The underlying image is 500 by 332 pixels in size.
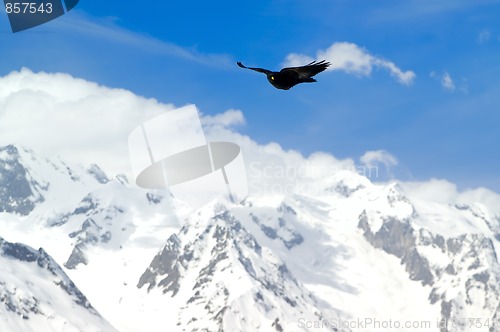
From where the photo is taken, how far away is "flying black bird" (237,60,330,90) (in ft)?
57.7

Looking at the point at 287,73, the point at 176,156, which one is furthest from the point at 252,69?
the point at 176,156

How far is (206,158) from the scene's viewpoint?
35.2m

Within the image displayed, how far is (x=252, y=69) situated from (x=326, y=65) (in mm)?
2016

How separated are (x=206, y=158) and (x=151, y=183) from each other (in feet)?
27.1

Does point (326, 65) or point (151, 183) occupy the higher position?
point (326, 65)

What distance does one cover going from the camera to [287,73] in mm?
17828

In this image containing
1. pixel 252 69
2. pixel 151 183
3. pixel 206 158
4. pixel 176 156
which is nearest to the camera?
pixel 252 69

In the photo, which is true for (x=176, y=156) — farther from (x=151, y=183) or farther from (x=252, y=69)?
(x=252, y=69)

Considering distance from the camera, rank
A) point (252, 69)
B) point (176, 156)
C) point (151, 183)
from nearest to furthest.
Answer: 1. point (252, 69)
2. point (176, 156)
3. point (151, 183)

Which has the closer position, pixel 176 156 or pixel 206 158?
pixel 206 158

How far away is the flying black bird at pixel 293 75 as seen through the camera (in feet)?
57.7

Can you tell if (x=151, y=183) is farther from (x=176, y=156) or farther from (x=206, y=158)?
(x=206, y=158)

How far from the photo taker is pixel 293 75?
17938mm

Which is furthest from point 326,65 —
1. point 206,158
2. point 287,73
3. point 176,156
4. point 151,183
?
point 151,183
